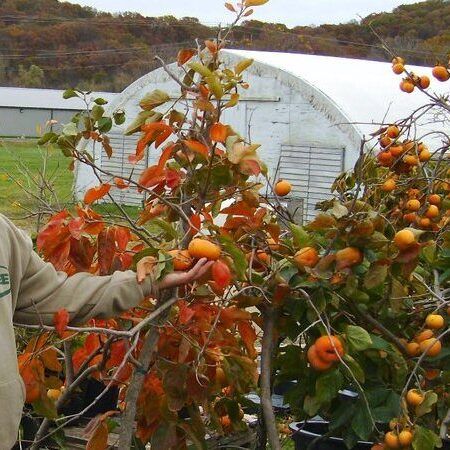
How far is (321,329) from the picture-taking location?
2332mm

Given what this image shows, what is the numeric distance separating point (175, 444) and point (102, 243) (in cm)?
56

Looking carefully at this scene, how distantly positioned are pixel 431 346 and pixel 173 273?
2.46 ft

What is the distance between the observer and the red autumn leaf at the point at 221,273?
1.98 meters

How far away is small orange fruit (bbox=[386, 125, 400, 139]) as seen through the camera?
3.46 meters

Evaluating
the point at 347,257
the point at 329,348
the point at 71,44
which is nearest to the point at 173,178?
the point at 347,257

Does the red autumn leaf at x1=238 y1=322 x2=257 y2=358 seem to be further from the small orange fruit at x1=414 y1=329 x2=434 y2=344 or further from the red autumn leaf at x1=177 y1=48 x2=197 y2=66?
the red autumn leaf at x1=177 y1=48 x2=197 y2=66

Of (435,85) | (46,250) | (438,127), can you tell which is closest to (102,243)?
(46,250)

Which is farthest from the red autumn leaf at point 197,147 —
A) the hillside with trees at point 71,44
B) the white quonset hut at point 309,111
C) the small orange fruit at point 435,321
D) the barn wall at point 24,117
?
the barn wall at point 24,117

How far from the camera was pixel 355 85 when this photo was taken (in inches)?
550

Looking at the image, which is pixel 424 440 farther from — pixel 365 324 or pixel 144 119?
pixel 144 119

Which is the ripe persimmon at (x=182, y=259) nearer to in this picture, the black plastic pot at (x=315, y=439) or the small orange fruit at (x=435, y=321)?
the small orange fruit at (x=435, y=321)

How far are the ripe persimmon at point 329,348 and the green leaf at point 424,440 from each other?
11.3 inches

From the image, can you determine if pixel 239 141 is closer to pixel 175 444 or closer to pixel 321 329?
pixel 321 329

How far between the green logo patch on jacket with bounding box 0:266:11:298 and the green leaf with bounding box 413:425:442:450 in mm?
1055
